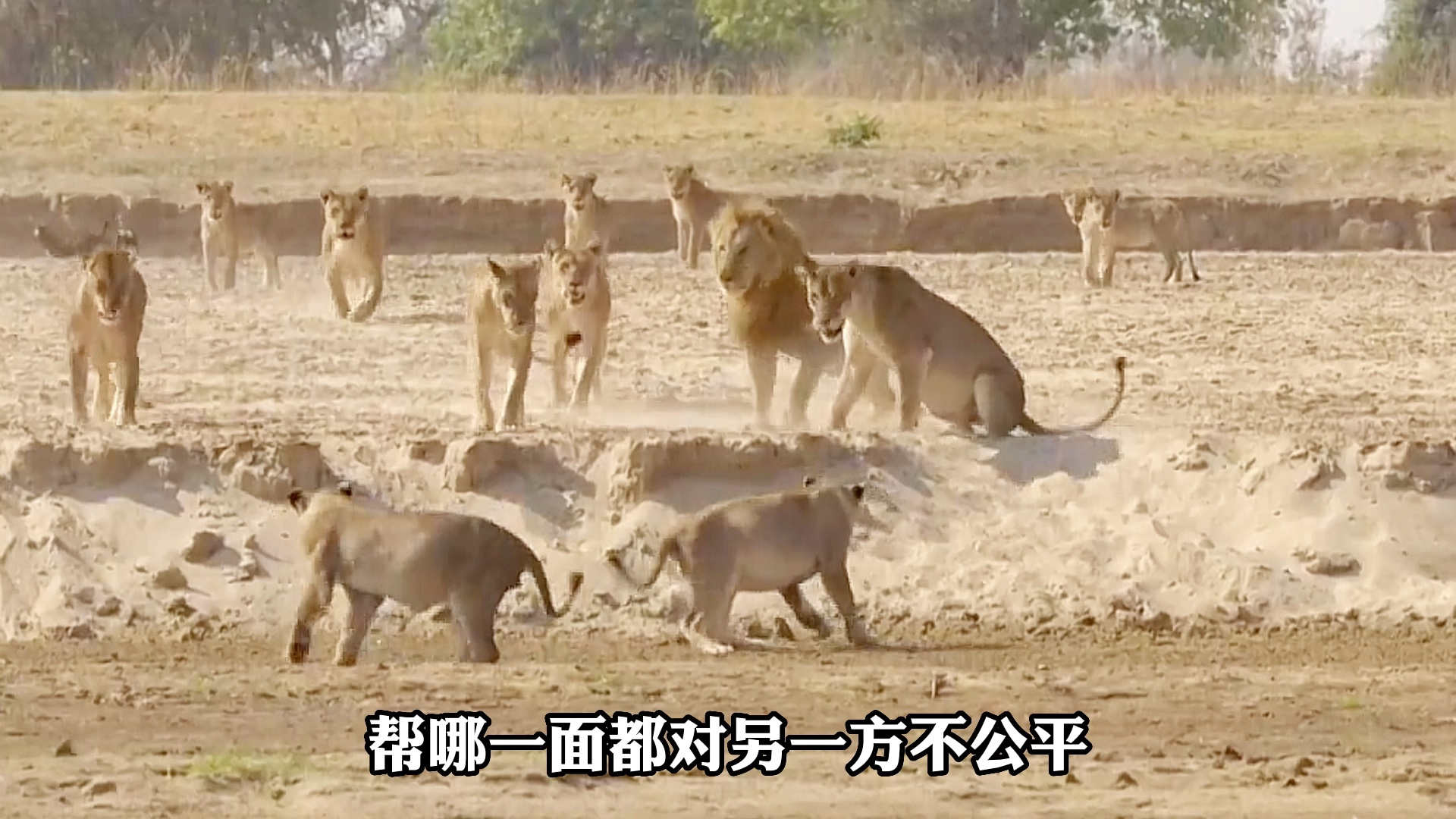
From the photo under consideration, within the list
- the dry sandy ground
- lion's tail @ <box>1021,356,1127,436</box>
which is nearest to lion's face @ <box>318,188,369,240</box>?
the dry sandy ground

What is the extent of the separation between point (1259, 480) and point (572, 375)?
532 centimetres

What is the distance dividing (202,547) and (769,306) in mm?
3679

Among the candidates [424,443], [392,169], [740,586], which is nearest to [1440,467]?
[740,586]

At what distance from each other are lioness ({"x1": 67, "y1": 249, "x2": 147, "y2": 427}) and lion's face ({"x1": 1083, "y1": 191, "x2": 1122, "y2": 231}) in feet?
39.9

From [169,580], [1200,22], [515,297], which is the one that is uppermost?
[1200,22]

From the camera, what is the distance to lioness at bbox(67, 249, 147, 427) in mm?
14375

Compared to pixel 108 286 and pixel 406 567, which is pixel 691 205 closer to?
pixel 108 286

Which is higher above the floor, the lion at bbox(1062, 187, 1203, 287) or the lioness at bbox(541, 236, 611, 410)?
the lion at bbox(1062, 187, 1203, 287)

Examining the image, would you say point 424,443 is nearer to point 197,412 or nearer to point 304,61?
point 197,412

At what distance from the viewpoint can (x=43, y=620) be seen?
38.0 ft

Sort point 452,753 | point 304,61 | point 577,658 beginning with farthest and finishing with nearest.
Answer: point 304,61, point 577,658, point 452,753

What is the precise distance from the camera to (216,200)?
81.3ft

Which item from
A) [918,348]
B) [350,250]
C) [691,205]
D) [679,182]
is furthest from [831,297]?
[679,182]

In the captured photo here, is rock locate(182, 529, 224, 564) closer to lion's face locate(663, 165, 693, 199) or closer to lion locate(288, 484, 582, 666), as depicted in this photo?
lion locate(288, 484, 582, 666)
